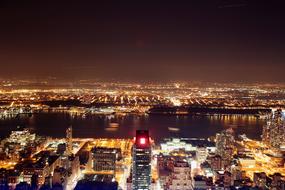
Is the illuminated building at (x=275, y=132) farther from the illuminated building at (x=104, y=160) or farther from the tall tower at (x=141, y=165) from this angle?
the tall tower at (x=141, y=165)

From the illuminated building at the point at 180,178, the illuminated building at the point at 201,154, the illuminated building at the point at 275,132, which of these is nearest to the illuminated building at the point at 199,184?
the illuminated building at the point at 180,178

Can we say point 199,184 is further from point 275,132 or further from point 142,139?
point 275,132

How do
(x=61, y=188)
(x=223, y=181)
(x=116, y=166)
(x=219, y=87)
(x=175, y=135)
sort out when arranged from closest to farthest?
(x=61, y=188) → (x=223, y=181) → (x=116, y=166) → (x=175, y=135) → (x=219, y=87)

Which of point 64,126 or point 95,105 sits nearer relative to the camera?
point 64,126

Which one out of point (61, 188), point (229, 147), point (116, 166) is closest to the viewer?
point (61, 188)

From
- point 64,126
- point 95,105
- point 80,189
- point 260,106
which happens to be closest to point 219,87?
point 260,106

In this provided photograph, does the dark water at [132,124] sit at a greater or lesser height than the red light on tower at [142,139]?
lesser

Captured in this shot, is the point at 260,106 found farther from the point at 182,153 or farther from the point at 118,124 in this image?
the point at 182,153
